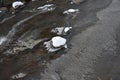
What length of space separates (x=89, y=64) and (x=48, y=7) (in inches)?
187

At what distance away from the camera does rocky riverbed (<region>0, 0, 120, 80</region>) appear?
Result: 22.4ft

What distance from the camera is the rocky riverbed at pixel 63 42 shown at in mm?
6836

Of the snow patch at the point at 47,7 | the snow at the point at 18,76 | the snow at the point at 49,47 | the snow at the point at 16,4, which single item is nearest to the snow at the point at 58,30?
the snow at the point at 49,47

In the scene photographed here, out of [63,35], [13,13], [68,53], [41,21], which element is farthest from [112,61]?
[13,13]

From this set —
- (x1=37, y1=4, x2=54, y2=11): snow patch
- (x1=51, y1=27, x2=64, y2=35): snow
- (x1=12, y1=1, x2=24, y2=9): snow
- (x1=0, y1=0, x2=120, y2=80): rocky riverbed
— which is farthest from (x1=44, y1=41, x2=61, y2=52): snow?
(x1=12, y1=1, x2=24, y2=9): snow

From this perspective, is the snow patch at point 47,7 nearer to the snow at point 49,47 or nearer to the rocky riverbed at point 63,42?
the rocky riverbed at point 63,42

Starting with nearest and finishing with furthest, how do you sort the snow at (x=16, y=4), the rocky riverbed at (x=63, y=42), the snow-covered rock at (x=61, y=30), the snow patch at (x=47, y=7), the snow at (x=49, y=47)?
the rocky riverbed at (x=63, y=42), the snow at (x=49, y=47), the snow-covered rock at (x=61, y=30), the snow patch at (x=47, y=7), the snow at (x=16, y=4)

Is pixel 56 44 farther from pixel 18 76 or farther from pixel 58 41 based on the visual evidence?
pixel 18 76

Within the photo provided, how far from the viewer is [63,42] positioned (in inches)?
308

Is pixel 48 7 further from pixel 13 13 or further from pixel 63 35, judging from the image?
pixel 63 35

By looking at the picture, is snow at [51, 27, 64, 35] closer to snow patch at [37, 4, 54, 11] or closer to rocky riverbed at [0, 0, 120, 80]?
rocky riverbed at [0, 0, 120, 80]

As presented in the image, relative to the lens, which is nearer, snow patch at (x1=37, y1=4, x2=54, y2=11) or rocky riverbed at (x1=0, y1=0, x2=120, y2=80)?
rocky riverbed at (x1=0, y1=0, x2=120, y2=80)

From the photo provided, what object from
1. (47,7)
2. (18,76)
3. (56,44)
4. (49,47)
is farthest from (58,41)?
(47,7)

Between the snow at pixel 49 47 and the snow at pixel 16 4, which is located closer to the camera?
the snow at pixel 49 47
